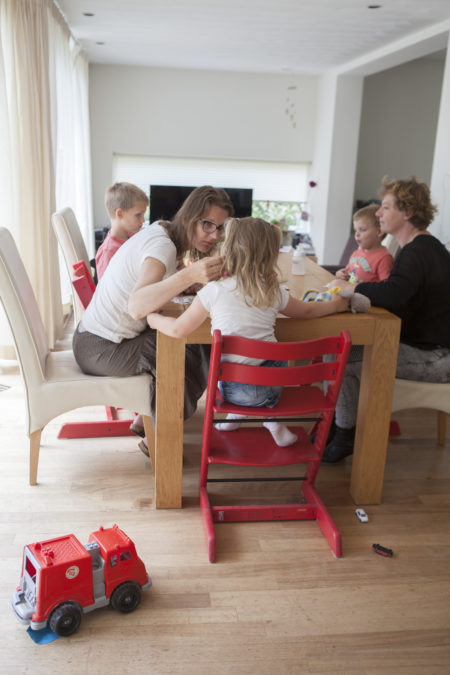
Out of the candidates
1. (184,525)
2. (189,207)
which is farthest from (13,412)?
(189,207)

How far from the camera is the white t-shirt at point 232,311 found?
74.8 inches

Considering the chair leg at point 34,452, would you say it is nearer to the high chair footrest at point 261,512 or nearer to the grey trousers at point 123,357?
the grey trousers at point 123,357

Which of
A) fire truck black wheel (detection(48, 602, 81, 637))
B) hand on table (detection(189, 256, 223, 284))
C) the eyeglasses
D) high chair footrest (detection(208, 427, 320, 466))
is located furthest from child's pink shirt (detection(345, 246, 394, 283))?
fire truck black wheel (detection(48, 602, 81, 637))

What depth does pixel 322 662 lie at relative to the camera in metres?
1.54

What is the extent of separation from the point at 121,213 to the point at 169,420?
1337mm

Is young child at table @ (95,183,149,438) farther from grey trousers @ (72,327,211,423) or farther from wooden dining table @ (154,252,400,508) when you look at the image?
wooden dining table @ (154,252,400,508)

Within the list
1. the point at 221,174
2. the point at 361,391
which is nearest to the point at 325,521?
the point at 361,391

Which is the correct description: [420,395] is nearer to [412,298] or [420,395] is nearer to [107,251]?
[412,298]

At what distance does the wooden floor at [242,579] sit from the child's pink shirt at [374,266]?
3.35 feet

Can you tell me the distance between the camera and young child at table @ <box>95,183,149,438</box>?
9.76 feet

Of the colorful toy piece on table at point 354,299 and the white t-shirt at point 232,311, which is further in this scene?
the colorful toy piece on table at point 354,299

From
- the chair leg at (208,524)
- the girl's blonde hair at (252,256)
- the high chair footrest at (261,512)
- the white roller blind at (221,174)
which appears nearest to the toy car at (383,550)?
the high chair footrest at (261,512)

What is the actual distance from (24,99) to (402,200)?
2358mm

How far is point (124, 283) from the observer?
222 centimetres
